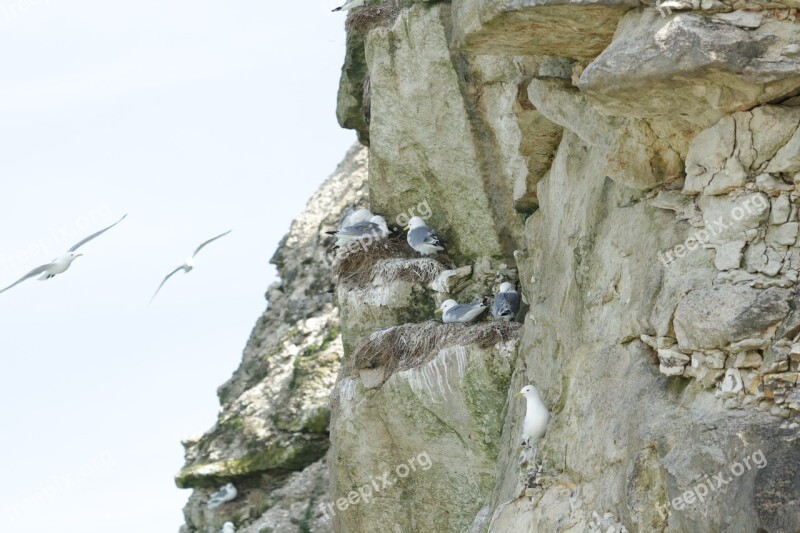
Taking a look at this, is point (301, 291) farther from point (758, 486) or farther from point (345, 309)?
point (758, 486)

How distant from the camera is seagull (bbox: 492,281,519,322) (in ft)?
50.6

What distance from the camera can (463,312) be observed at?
15844mm

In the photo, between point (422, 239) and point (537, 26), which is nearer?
point (537, 26)

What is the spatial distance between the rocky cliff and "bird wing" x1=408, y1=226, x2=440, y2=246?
0.32 m

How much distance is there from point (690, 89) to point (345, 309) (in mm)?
8425

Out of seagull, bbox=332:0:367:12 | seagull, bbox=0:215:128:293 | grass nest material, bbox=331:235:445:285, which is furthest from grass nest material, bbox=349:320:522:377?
seagull, bbox=332:0:367:12

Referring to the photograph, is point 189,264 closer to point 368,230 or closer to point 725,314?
point 368,230

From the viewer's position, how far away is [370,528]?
55.6ft

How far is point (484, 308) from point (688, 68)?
6651 mm

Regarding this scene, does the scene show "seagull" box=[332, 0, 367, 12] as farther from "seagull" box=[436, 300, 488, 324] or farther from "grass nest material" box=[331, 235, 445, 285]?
"seagull" box=[436, 300, 488, 324]

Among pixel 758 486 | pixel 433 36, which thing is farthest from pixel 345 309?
pixel 758 486

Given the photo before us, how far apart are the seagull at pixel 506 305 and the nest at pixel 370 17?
444 cm

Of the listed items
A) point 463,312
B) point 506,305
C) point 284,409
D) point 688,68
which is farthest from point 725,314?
Result: point 284,409

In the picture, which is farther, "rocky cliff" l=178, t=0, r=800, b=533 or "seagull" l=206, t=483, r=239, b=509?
"seagull" l=206, t=483, r=239, b=509
